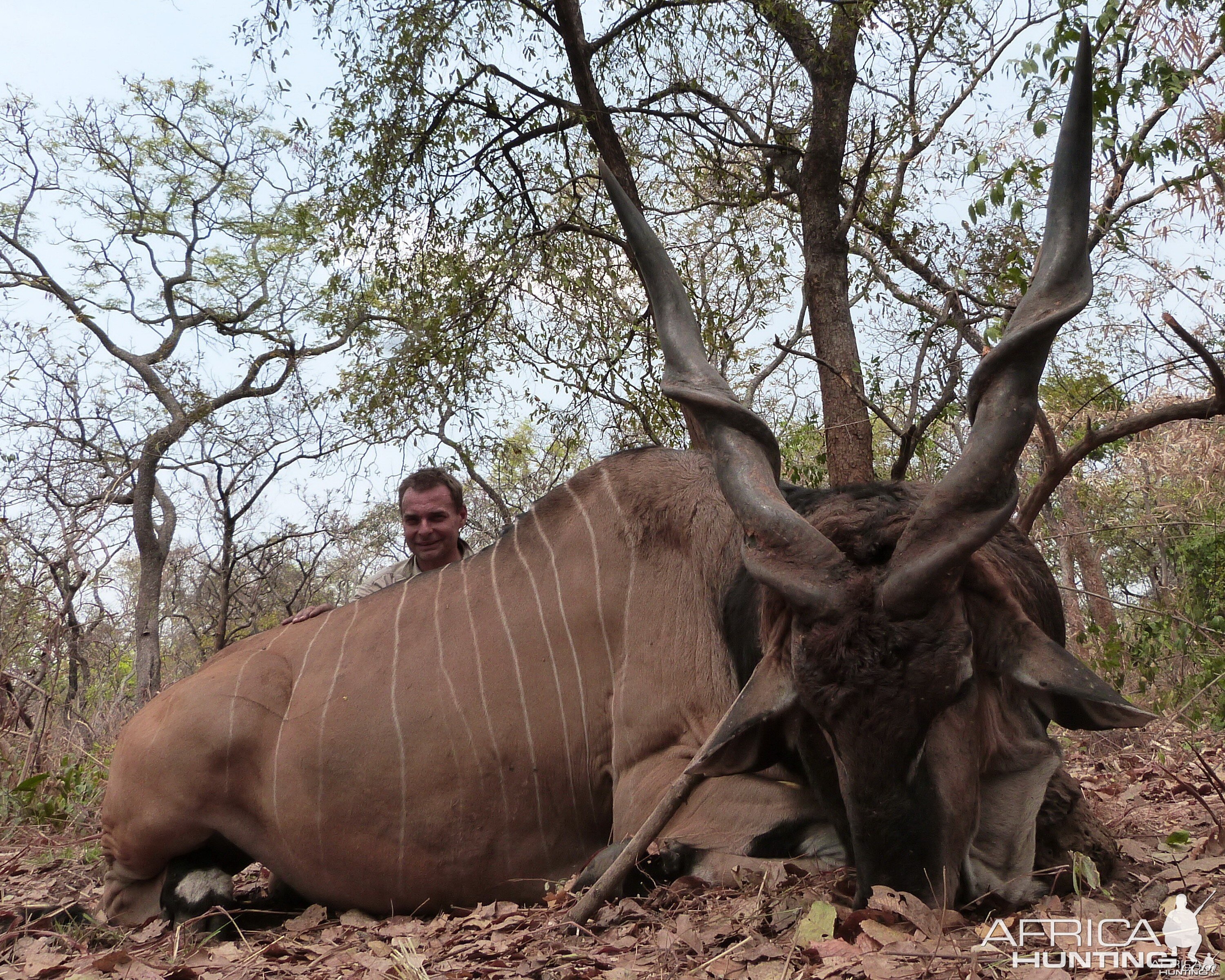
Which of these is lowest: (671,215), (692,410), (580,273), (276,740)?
(276,740)

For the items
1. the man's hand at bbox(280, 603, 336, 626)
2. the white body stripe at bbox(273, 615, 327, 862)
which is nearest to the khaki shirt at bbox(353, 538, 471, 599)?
the man's hand at bbox(280, 603, 336, 626)

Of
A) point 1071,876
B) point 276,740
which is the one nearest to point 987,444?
point 1071,876

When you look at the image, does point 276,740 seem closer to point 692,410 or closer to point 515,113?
point 692,410

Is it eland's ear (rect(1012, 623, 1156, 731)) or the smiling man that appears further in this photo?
the smiling man

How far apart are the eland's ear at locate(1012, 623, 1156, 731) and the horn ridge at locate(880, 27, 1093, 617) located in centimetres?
26

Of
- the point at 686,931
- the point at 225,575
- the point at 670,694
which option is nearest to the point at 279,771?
the point at 670,694

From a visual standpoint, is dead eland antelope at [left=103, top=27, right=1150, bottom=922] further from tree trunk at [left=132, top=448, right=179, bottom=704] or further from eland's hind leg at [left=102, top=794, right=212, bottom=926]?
tree trunk at [left=132, top=448, right=179, bottom=704]

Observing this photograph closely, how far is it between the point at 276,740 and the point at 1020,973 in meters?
2.64

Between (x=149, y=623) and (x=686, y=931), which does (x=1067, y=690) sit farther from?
(x=149, y=623)

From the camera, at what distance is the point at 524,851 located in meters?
3.45

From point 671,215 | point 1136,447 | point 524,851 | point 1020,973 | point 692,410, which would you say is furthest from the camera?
point 1136,447

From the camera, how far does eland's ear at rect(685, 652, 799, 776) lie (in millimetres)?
2418

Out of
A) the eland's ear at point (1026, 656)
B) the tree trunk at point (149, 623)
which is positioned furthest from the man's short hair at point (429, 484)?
the tree trunk at point (149, 623)

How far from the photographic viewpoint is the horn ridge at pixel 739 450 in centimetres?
237
